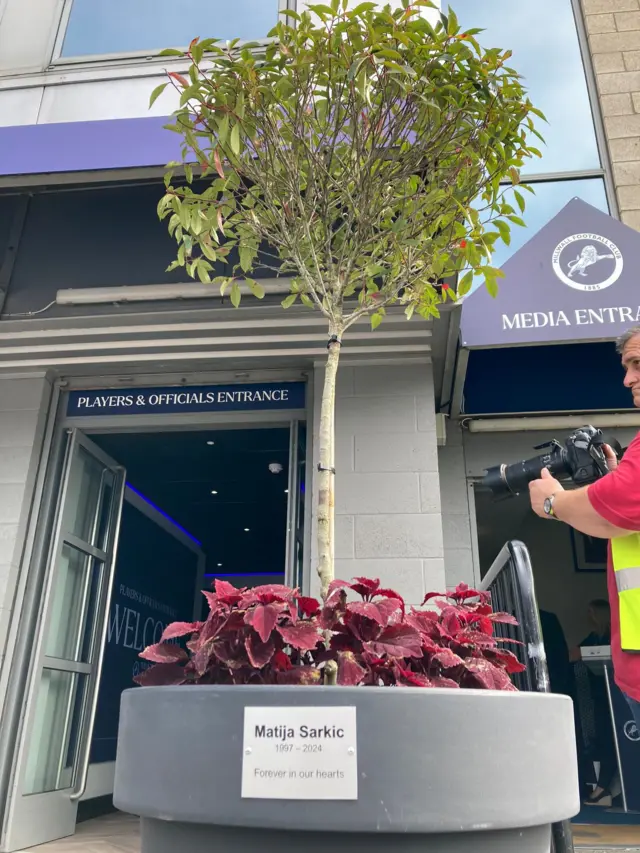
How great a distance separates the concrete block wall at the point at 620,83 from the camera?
200 inches

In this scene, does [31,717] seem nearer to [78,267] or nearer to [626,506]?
[78,267]

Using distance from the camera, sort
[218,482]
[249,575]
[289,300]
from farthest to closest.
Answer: [249,575]
[218,482]
[289,300]

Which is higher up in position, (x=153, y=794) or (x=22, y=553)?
(x=22, y=553)

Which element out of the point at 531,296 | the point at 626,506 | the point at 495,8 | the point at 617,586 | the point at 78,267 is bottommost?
the point at 617,586

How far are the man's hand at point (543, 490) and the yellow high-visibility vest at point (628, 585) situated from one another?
249 mm

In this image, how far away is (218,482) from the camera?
6.03m

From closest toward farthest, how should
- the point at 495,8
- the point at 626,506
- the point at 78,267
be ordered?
the point at 626,506 → the point at 78,267 → the point at 495,8

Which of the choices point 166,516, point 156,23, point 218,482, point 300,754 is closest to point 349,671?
point 300,754

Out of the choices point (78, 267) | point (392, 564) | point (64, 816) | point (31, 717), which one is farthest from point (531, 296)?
point (64, 816)

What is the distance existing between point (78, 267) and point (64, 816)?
10.2ft

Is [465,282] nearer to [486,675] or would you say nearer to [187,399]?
[486,675]

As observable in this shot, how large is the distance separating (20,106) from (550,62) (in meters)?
4.35

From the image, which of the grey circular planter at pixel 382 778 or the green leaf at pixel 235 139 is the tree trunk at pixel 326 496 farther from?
the green leaf at pixel 235 139

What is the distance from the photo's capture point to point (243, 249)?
1975 millimetres
